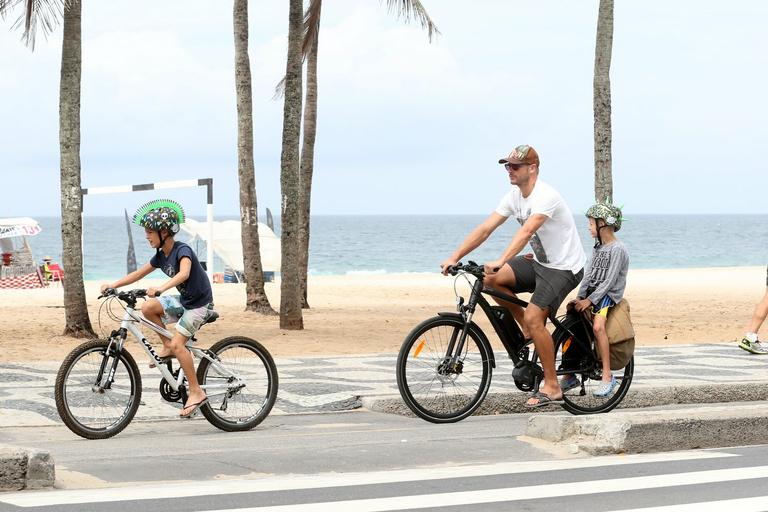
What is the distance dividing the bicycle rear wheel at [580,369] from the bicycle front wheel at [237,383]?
2.22m

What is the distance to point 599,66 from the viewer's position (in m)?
21.2

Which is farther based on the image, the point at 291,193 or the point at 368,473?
the point at 291,193

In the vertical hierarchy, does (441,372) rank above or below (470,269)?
below

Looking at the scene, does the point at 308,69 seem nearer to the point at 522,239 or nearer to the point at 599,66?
the point at 599,66

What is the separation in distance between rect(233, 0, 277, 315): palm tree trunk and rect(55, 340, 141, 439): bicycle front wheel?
45.0 ft

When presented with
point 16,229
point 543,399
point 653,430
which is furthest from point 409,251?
point 653,430

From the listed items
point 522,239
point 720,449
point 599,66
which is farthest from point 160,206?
point 599,66

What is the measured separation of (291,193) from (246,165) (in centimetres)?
363

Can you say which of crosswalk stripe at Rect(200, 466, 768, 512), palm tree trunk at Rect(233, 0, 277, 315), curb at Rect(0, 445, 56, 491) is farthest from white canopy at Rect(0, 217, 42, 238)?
crosswalk stripe at Rect(200, 466, 768, 512)

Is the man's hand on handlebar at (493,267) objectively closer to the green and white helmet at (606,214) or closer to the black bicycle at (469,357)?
the black bicycle at (469,357)

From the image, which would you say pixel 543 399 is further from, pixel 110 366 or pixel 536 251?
pixel 110 366

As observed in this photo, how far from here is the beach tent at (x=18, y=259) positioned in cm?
3612

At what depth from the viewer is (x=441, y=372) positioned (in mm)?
8789

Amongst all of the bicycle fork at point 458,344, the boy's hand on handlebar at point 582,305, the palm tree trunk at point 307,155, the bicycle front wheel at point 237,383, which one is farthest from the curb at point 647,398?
the palm tree trunk at point 307,155
